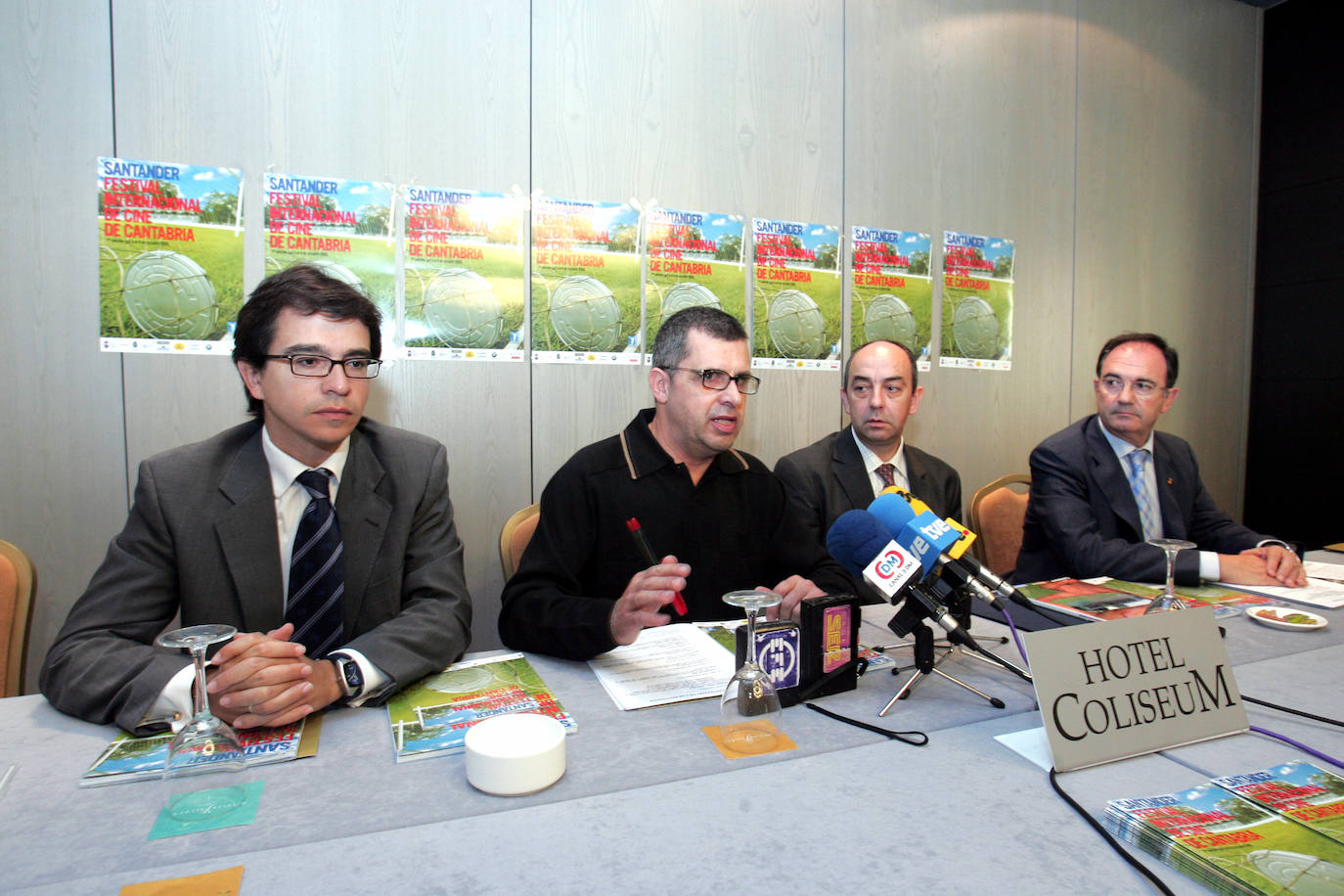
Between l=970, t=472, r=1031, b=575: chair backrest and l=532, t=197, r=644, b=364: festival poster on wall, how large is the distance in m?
1.58

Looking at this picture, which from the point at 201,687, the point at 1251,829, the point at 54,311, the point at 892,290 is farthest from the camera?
the point at 892,290

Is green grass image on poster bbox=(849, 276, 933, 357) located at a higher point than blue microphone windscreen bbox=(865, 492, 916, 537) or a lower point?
higher

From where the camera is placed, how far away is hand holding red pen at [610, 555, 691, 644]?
124 centimetres

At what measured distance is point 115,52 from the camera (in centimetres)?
214

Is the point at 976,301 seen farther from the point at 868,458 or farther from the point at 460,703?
the point at 460,703

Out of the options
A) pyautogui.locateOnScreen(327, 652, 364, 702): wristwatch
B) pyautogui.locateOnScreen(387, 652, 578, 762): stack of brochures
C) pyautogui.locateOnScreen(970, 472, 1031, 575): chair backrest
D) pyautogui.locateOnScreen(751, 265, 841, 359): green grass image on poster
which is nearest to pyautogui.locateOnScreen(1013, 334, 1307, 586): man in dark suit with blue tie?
pyautogui.locateOnScreen(970, 472, 1031, 575): chair backrest

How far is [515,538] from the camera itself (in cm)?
223

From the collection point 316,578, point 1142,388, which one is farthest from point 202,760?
point 1142,388

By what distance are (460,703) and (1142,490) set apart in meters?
2.61

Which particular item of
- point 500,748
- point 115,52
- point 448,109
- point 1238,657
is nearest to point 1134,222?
point 1238,657

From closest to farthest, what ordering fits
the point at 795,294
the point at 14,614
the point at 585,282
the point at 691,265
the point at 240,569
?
1. the point at 240,569
2. the point at 14,614
3. the point at 585,282
4. the point at 691,265
5. the point at 795,294

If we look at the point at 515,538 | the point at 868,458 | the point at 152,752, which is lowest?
the point at 152,752

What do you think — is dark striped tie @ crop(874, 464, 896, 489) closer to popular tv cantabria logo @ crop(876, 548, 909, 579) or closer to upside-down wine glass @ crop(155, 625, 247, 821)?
popular tv cantabria logo @ crop(876, 548, 909, 579)

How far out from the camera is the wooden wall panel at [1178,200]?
3756 mm
